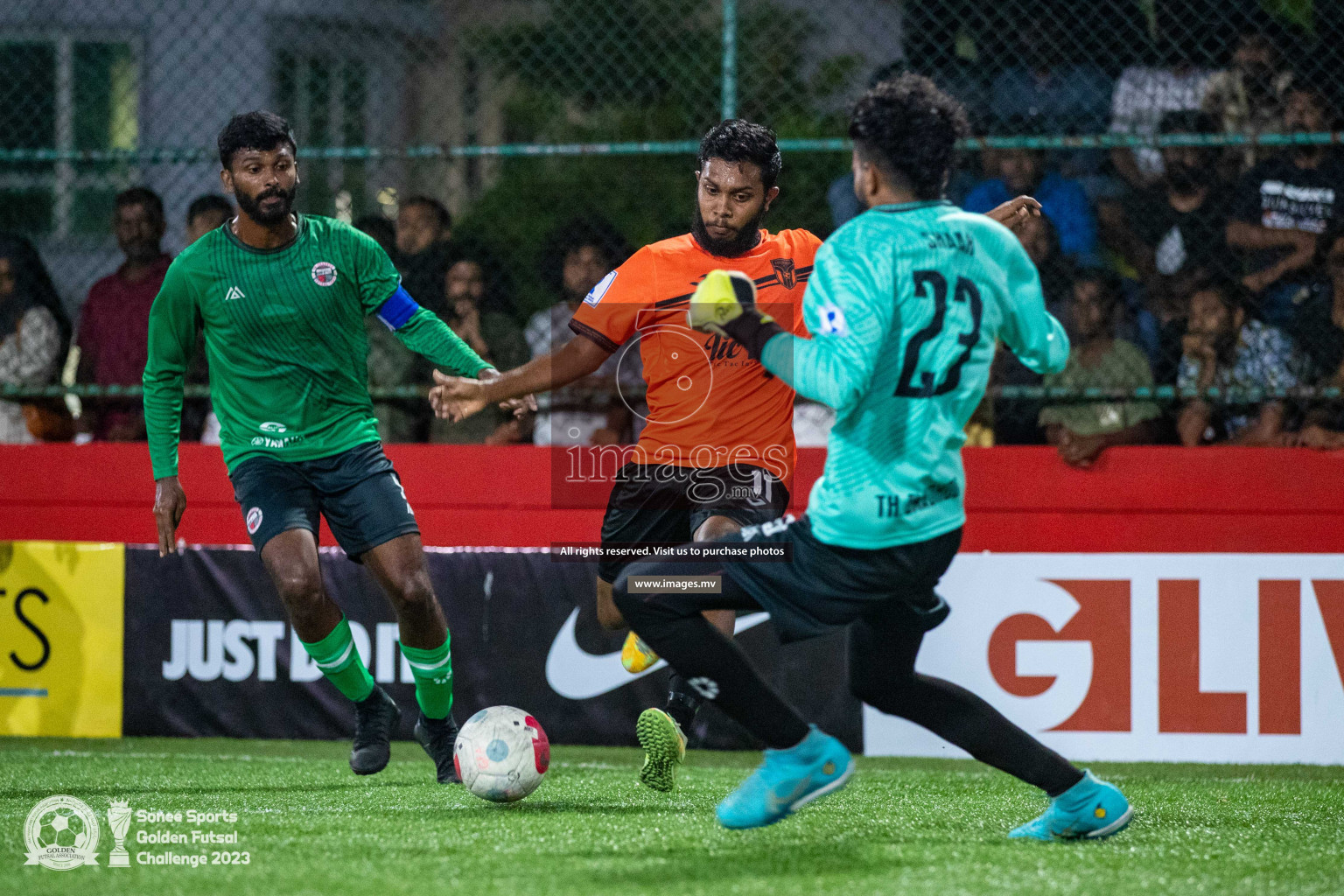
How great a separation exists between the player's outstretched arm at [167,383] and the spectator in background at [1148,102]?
488cm

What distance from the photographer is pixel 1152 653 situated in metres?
→ 6.55

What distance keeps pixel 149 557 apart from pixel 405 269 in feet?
6.46

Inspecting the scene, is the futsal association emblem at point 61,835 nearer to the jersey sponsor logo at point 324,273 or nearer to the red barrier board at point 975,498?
the jersey sponsor logo at point 324,273

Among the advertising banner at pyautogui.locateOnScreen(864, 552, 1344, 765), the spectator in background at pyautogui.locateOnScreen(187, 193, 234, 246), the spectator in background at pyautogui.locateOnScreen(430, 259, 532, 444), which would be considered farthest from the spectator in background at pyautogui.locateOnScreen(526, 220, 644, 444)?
the advertising banner at pyautogui.locateOnScreen(864, 552, 1344, 765)

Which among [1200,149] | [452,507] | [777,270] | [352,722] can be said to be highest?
[1200,149]

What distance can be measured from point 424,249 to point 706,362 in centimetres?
315

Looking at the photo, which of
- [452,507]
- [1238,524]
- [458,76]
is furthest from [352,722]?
[458,76]

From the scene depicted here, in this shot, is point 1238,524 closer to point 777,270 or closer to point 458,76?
point 777,270

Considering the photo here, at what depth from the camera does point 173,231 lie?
449 inches

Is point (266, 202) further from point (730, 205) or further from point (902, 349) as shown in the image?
point (902, 349)

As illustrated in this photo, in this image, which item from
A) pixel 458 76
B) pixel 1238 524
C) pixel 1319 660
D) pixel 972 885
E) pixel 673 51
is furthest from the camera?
pixel 458 76

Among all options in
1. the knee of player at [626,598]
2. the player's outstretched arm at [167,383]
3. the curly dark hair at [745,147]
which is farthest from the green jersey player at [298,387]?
the knee of player at [626,598]

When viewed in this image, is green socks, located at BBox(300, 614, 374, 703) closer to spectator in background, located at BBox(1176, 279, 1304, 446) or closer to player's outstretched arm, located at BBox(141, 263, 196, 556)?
player's outstretched arm, located at BBox(141, 263, 196, 556)

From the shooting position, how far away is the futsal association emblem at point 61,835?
3.77 m
